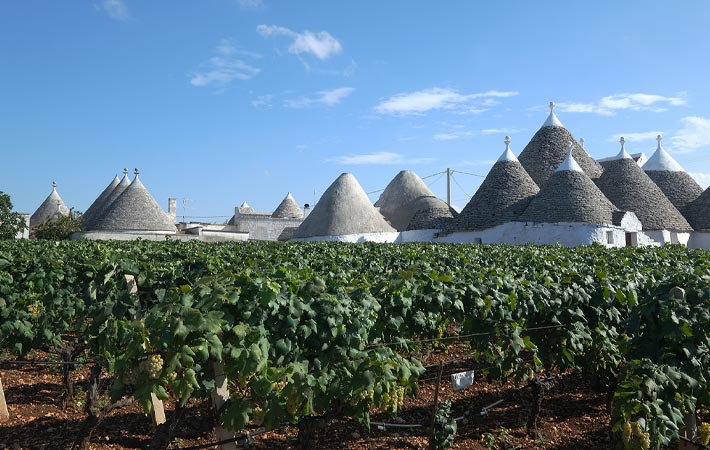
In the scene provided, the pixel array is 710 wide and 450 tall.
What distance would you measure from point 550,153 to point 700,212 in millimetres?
7963

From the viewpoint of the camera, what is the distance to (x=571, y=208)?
992 inches

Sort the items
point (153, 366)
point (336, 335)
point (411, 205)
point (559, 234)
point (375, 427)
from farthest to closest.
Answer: point (411, 205)
point (559, 234)
point (375, 427)
point (336, 335)
point (153, 366)

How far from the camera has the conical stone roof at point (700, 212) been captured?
2978cm

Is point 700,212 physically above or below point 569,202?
below

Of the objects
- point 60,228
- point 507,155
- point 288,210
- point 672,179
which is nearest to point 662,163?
point 672,179

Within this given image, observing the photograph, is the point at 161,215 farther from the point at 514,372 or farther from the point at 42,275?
the point at 514,372

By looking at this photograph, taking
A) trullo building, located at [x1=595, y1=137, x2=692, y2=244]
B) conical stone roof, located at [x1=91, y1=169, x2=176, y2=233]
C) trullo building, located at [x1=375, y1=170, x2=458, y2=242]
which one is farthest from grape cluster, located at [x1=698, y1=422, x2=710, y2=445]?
conical stone roof, located at [x1=91, y1=169, x2=176, y2=233]

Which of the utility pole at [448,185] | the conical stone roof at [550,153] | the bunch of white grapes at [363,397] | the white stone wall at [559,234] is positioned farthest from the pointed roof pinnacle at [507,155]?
the bunch of white grapes at [363,397]

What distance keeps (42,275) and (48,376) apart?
81.1 inches

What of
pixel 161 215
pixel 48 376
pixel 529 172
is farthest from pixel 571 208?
pixel 48 376

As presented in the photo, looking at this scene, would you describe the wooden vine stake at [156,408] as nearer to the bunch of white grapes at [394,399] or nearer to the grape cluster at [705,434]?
the bunch of white grapes at [394,399]

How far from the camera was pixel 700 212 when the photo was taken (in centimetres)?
3028

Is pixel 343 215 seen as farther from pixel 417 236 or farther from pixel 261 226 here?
pixel 261 226

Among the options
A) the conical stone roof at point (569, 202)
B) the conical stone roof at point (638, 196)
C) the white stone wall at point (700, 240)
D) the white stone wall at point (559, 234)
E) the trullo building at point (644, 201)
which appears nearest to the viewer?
the white stone wall at point (559, 234)
